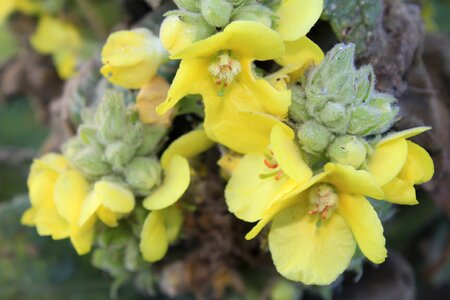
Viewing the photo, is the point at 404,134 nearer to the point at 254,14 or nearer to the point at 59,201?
the point at 254,14

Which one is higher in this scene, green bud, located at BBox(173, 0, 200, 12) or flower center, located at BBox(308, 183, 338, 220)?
green bud, located at BBox(173, 0, 200, 12)

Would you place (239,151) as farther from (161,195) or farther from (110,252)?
(110,252)

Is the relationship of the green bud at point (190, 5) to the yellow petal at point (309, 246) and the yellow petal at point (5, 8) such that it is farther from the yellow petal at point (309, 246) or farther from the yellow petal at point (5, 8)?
the yellow petal at point (5, 8)

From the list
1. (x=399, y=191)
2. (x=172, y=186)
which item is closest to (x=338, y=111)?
(x=399, y=191)

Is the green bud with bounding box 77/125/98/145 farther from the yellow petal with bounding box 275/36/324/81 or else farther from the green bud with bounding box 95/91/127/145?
the yellow petal with bounding box 275/36/324/81

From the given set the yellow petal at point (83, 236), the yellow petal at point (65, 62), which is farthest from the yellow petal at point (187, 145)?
the yellow petal at point (65, 62)

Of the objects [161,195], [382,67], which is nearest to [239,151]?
[161,195]

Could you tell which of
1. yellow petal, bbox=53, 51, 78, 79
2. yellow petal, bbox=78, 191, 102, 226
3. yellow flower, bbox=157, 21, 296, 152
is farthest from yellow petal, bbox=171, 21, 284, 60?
yellow petal, bbox=53, 51, 78, 79
